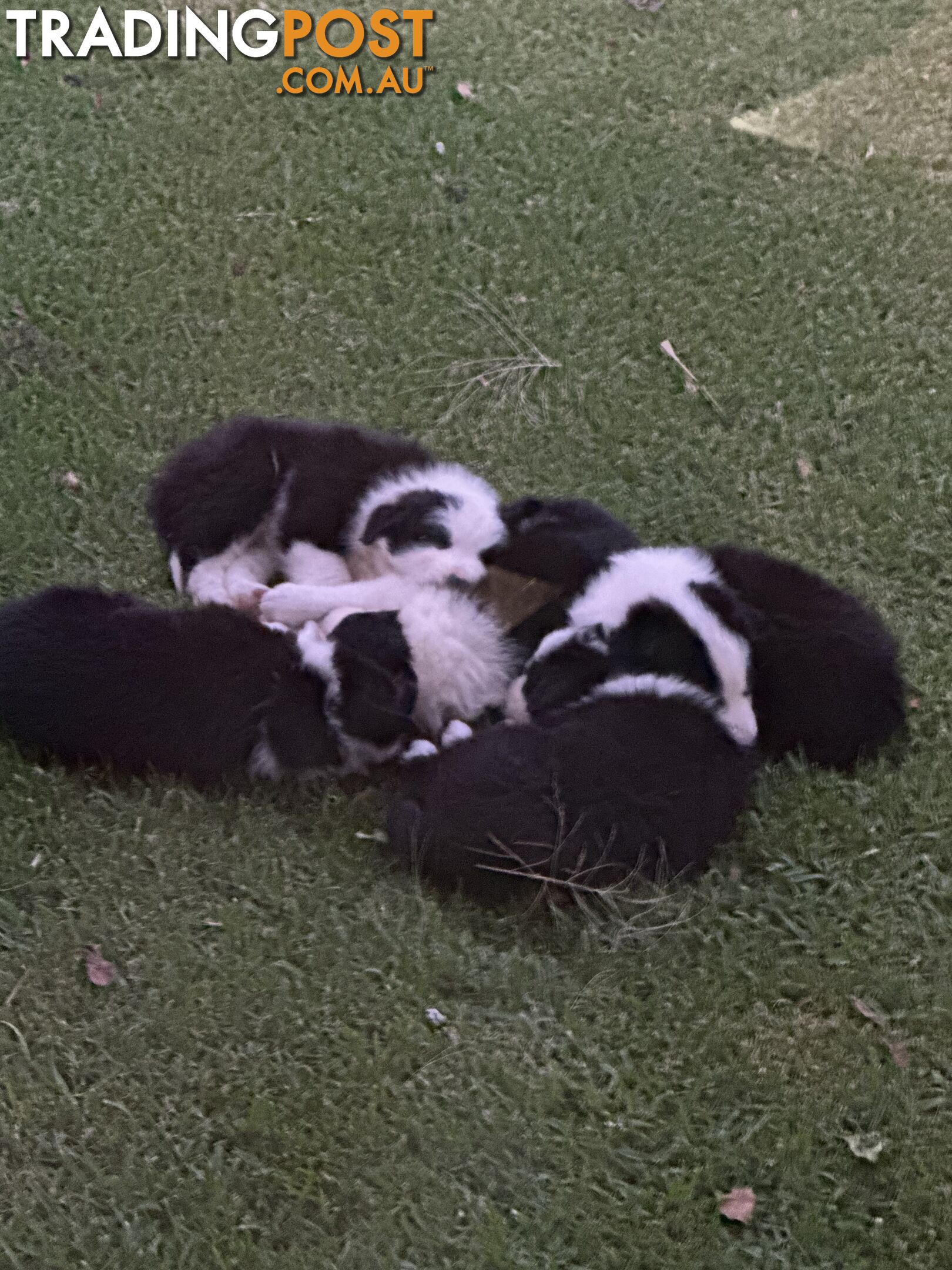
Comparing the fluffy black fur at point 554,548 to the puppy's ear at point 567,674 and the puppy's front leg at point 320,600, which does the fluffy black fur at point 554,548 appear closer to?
the puppy's ear at point 567,674

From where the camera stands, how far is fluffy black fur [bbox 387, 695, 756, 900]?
2555mm

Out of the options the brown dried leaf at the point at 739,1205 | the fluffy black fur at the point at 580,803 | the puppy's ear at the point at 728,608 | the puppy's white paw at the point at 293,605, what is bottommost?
the brown dried leaf at the point at 739,1205

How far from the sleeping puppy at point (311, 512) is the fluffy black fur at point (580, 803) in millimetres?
615

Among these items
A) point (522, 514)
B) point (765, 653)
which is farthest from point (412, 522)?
point (765, 653)

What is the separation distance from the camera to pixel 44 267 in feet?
12.6

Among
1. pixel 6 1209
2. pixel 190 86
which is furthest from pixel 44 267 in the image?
pixel 6 1209

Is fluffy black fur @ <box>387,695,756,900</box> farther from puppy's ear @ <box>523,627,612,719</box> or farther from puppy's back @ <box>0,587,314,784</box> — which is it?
puppy's back @ <box>0,587,314,784</box>

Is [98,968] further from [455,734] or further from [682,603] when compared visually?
[682,603]

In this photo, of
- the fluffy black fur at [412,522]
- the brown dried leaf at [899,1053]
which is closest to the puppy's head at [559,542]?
the fluffy black fur at [412,522]

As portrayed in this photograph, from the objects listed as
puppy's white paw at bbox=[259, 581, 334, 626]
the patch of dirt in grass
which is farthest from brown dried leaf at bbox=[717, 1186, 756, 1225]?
the patch of dirt in grass

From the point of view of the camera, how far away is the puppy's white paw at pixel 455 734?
2863mm

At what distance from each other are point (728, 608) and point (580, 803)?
2.23 ft

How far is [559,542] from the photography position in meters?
3.09

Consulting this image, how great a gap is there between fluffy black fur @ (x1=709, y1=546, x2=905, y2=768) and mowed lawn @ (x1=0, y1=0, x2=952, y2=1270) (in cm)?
9
